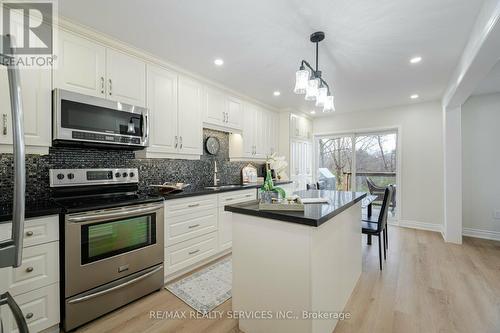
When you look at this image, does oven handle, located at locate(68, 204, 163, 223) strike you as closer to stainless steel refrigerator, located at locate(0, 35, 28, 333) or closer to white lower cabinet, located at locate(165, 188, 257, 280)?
white lower cabinet, located at locate(165, 188, 257, 280)

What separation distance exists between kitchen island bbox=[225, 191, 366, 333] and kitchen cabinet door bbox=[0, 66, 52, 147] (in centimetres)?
163

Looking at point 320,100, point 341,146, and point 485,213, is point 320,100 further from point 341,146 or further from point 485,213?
point 485,213

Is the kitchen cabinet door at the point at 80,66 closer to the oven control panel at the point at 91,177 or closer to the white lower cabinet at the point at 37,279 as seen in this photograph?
the oven control panel at the point at 91,177

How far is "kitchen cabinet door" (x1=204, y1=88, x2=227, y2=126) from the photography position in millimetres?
3275

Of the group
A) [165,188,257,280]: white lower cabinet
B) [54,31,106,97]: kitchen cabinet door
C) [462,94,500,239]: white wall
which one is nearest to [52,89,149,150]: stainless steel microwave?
[54,31,106,97]: kitchen cabinet door

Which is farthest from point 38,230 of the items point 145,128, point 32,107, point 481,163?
point 481,163

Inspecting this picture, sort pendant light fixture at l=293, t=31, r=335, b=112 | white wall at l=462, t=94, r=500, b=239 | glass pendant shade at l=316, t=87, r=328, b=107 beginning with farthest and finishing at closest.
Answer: white wall at l=462, t=94, r=500, b=239 < glass pendant shade at l=316, t=87, r=328, b=107 < pendant light fixture at l=293, t=31, r=335, b=112

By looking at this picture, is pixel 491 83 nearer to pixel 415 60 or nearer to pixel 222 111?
pixel 415 60

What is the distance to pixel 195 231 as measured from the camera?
2658 millimetres

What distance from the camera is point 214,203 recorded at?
9.52 feet

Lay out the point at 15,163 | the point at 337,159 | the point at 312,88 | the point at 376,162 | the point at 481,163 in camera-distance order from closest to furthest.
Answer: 1. the point at 15,163
2. the point at 312,88
3. the point at 481,163
4. the point at 376,162
5. the point at 337,159

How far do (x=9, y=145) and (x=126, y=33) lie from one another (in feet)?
4.42

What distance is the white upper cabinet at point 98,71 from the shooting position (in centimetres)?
197

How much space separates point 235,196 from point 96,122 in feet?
6.08
